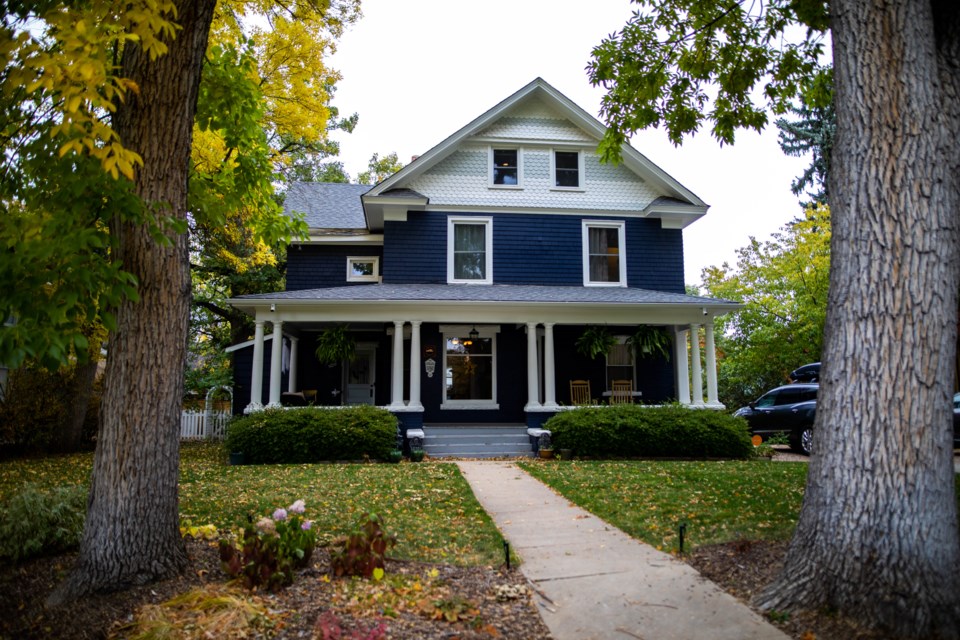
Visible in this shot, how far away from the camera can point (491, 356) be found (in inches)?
616

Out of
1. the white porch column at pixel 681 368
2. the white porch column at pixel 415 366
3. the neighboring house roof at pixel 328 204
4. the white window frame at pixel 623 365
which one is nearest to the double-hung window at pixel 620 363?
the white window frame at pixel 623 365

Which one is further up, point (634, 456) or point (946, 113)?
point (946, 113)

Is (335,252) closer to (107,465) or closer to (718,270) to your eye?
(107,465)

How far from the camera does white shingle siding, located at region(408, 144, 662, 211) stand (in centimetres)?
1576

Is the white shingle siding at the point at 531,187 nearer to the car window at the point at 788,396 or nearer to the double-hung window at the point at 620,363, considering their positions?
the double-hung window at the point at 620,363

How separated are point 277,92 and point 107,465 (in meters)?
12.5

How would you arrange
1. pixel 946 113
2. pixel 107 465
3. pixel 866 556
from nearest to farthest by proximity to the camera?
pixel 866 556, pixel 946 113, pixel 107 465

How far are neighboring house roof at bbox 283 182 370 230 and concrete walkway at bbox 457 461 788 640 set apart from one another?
12.1m

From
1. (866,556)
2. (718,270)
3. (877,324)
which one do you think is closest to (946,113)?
(877,324)

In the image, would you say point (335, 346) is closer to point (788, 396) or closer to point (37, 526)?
point (37, 526)

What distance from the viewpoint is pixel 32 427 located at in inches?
500

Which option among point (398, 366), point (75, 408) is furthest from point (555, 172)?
point (75, 408)

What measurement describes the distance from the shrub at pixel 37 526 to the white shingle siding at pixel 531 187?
1175 centimetres

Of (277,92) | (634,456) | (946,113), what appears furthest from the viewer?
(277,92)
